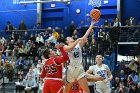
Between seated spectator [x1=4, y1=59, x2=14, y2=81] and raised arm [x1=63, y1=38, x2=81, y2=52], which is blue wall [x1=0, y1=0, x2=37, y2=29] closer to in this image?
seated spectator [x1=4, y1=59, x2=14, y2=81]

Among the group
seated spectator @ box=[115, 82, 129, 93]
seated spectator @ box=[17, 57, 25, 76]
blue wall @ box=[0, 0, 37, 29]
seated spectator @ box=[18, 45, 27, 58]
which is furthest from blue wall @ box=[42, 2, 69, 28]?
seated spectator @ box=[115, 82, 129, 93]

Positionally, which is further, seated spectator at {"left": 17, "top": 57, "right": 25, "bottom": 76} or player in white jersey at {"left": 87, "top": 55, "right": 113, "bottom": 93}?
seated spectator at {"left": 17, "top": 57, "right": 25, "bottom": 76}

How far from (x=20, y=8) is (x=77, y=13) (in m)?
4.90

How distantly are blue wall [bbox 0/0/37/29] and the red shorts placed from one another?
20750 mm

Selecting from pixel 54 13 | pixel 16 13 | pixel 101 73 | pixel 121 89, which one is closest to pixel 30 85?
pixel 121 89

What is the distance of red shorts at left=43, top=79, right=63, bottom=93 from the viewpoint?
9.36 m

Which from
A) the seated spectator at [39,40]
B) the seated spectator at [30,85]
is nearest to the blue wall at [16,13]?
the seated spectator at [39,40]

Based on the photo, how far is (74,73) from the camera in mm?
10258

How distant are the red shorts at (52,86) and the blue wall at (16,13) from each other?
20.7m

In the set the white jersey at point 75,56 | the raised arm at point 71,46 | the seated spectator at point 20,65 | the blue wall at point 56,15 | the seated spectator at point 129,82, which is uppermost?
the blue wall at point 56,15

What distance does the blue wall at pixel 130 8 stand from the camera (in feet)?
87.9

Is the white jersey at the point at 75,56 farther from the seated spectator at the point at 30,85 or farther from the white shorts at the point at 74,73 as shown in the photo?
the seated spectator at the point at 30,85

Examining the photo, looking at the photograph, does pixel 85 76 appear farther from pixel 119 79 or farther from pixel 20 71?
pixel 20 71

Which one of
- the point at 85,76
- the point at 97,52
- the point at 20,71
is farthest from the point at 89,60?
the point at 85,76
